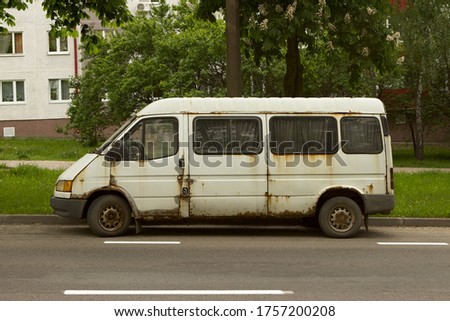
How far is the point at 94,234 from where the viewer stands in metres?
13.2

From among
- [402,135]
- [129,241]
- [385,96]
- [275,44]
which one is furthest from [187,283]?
[402,135]

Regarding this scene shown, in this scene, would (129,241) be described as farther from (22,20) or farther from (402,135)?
(22,20)

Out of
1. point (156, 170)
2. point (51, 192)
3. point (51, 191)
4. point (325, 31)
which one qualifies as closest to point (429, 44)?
point (325, 31)

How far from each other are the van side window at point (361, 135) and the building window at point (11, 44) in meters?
40.7

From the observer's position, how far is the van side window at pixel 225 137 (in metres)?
13.1

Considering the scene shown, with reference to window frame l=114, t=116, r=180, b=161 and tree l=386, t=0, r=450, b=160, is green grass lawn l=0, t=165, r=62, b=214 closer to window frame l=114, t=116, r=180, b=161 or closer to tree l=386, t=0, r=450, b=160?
window frame l=114, t=116, r=180, b=161

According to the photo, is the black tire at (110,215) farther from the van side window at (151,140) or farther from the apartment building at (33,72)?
the apartment building at (33,72)

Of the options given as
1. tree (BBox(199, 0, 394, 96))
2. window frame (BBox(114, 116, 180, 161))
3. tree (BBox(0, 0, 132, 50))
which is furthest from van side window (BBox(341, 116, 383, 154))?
tree (BBox(0, 0, 132, 50))

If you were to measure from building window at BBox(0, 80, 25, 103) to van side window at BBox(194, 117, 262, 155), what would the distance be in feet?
131

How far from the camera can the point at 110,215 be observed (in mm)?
13062

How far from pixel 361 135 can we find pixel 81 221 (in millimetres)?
4716

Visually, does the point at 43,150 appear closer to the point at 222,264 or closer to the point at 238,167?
the point at 238,167

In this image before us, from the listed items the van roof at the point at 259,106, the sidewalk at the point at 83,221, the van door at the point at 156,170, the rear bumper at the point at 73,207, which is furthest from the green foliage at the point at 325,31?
the rear bumper at the point at 73,207

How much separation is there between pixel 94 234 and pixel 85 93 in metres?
24.6
